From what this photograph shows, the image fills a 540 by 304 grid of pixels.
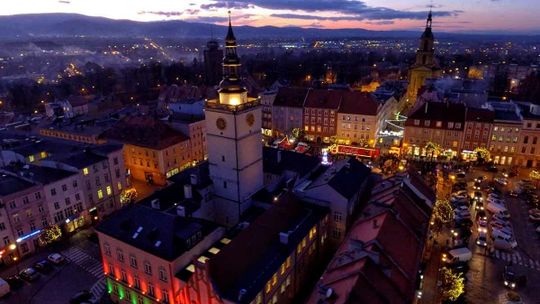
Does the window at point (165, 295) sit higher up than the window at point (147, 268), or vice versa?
the window at point (147, 268)

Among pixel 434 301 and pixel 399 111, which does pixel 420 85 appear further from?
pixel 434 301

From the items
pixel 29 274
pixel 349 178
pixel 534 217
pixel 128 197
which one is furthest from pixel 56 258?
pixel 534 217

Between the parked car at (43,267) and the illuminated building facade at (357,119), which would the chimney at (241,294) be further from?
the illuminated building facade at (357,119)

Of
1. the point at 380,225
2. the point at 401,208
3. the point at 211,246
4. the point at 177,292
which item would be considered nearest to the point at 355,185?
the point at 401,208

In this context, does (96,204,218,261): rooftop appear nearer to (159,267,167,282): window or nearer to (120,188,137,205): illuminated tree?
(159,267,167,282): window

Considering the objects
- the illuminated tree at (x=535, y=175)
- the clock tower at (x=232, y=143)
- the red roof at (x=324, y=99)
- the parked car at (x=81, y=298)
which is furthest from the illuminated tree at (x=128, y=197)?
the illuminated tree at (x=535, y=175)

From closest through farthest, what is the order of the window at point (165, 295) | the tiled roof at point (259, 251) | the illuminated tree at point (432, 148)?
the tiled roof at point (259, 251), the window at point (165, 295), the illuminated tree at point (432, 148)

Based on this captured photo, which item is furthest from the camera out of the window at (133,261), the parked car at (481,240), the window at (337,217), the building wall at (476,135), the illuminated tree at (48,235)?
the building wall at (476,135)

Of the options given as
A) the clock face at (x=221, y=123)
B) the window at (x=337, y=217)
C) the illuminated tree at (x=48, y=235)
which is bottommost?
the illuminated tree at (x=48, y=235)

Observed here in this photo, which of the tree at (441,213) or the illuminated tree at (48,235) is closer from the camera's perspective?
the tree at (441,213)
